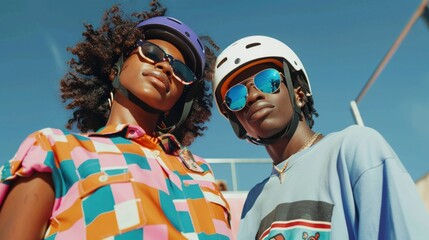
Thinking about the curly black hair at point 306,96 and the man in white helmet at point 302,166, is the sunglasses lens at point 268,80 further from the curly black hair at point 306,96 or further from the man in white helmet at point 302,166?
the curly black hair at point 306,96

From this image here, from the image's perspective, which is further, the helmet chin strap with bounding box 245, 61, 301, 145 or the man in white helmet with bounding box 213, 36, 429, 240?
the helmet chin strap with bounding box 245, 61, 301, 145

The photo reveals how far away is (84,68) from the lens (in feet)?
12.9

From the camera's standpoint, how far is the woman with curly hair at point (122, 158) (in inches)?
87.1

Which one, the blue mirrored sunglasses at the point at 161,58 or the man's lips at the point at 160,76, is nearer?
the man's lips at the point at 160,76

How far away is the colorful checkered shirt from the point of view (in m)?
2.22

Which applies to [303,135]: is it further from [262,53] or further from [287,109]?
[262,53]

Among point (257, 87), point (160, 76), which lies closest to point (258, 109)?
point (257, 87)

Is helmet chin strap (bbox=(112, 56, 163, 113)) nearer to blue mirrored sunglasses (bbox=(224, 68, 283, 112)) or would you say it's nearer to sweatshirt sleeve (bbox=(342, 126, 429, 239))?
blue mirrored sunglasses (bbox=(224, 68, 283, 112))

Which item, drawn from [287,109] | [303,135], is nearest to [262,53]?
[287,109]

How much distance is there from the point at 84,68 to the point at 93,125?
0.56 meters

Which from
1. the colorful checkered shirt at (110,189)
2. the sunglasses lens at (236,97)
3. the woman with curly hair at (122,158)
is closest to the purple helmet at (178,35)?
the woman with curly hair at (122,158)


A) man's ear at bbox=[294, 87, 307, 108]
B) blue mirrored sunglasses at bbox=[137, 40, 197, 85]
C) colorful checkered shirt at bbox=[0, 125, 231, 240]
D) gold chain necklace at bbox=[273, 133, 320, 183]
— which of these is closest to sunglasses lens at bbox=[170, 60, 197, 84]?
blue mirrored sunglasses at bbox=[137, 40, 197, 85]

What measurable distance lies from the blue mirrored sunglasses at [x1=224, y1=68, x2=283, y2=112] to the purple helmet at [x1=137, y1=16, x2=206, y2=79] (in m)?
0.45

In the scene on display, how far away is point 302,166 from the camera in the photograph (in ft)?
9.68
